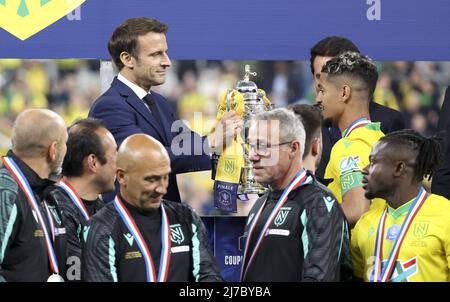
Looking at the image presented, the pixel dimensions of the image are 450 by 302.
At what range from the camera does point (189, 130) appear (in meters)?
4.74

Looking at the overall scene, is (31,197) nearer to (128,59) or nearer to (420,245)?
(128,59)

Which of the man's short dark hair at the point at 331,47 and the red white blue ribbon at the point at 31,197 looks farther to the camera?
the man's short dark hair at the point at 331,47

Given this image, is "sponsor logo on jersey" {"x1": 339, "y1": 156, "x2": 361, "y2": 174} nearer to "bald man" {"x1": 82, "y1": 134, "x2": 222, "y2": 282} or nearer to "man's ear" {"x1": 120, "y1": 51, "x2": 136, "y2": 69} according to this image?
"bald man" {"x1": 82, "y1": 134, "x2": 222, "y2": 282}

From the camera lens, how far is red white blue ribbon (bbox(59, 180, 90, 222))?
396 centimetres

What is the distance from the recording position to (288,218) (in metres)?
3.62

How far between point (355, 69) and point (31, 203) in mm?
1735

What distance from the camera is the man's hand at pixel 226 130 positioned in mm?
4379

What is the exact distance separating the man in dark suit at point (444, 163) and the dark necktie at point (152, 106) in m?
1.45

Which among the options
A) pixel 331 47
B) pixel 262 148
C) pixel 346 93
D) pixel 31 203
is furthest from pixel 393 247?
pixel 331 47

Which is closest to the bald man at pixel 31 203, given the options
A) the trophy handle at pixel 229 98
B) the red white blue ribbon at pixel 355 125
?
the trophy handle at pixel 229 98

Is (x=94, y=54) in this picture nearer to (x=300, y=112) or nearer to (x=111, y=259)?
(x=300, y=112)

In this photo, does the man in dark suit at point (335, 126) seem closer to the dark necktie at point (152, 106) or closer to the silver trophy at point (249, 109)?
the silver trophy at point (249, 109)

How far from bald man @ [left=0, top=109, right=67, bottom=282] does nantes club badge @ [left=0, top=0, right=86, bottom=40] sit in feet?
5.27
